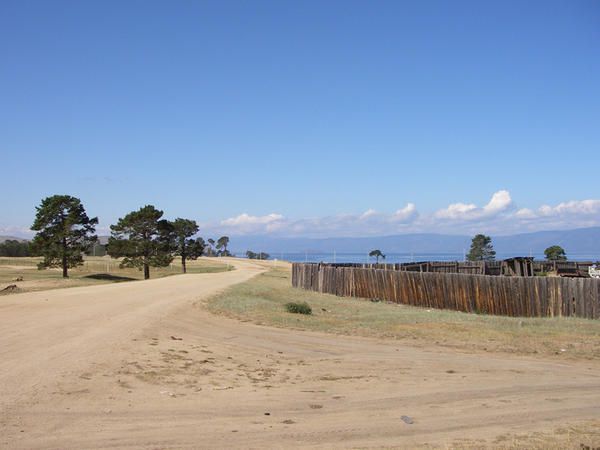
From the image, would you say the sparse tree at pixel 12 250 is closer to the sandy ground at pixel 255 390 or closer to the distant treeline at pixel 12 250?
the distant treeline at pixel 12 250

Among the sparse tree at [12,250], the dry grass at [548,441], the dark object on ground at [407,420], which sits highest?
the sparse tree at [12,250]

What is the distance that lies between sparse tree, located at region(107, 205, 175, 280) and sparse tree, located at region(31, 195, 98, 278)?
16.1 feet

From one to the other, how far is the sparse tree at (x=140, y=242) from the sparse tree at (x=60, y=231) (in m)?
4.90

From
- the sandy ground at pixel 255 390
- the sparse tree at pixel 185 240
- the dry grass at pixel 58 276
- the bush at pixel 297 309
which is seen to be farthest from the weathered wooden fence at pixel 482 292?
the sparse tree at pixel 185 240

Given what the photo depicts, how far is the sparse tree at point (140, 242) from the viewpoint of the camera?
178 ft

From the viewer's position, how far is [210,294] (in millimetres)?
26266

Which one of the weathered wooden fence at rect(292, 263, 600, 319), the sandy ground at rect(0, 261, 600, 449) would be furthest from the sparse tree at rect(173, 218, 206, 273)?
Answer: the sandy ground at rect(0, 261, 600, 449)

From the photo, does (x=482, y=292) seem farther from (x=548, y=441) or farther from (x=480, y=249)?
(x=480, y=249)

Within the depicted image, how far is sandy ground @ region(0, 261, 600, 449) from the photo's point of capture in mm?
7328

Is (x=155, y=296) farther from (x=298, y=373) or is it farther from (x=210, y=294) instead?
(x=298, y=373)

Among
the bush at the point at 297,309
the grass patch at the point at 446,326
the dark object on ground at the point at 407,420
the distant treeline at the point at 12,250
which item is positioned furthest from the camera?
the distant treeline at the point at 12,250

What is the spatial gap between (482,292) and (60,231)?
37068 millimetres

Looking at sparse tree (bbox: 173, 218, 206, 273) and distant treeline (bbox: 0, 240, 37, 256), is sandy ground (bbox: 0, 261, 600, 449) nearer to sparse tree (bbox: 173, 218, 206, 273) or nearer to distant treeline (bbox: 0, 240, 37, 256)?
sparse tree (bbox: 173, 218, 206, 273)

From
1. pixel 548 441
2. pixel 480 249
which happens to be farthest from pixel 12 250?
pixel 548 441
